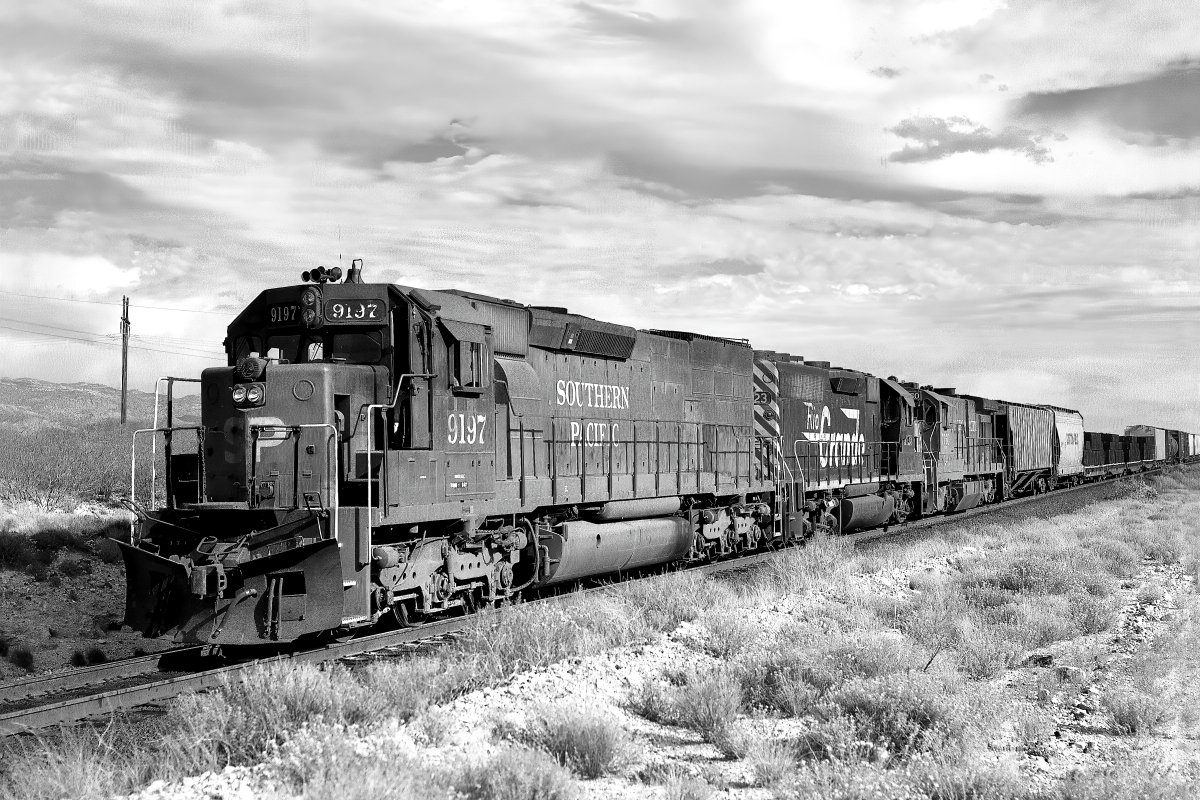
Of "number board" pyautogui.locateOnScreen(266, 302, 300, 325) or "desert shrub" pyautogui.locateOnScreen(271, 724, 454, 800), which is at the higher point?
"number board" pyautogui.locateOnScreen(266, 302, 300, 325)

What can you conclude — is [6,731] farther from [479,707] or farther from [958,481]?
[958,481]

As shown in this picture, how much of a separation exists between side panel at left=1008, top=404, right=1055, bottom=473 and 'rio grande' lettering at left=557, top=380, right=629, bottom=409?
25310 millimetres

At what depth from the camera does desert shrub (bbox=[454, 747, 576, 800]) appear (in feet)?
16.7

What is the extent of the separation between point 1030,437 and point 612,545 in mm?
30512

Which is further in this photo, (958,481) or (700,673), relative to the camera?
(958,481)

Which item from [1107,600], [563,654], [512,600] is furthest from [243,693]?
[1107,600]

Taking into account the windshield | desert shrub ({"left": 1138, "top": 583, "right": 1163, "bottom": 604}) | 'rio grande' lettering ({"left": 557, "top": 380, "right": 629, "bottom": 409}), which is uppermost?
the windshield

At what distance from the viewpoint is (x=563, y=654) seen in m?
8.68

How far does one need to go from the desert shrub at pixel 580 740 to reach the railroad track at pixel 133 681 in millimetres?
2342

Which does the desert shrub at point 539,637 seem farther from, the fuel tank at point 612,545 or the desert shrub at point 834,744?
the desert shrub at point 834,744

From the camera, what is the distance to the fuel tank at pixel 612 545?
40.9 feet

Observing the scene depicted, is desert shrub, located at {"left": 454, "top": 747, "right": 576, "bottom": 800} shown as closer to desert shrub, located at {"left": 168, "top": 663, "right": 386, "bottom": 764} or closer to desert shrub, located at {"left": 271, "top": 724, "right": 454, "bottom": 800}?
desert shrub, located at {"left": 271, "top": 724, "right": 454, "bottom": 800}

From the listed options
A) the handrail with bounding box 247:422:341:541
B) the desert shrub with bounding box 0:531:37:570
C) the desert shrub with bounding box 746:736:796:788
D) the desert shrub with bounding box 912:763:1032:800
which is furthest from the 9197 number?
the desert shrub with bounding box 0:531:37:570

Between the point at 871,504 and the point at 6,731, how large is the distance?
19012 millimetres
